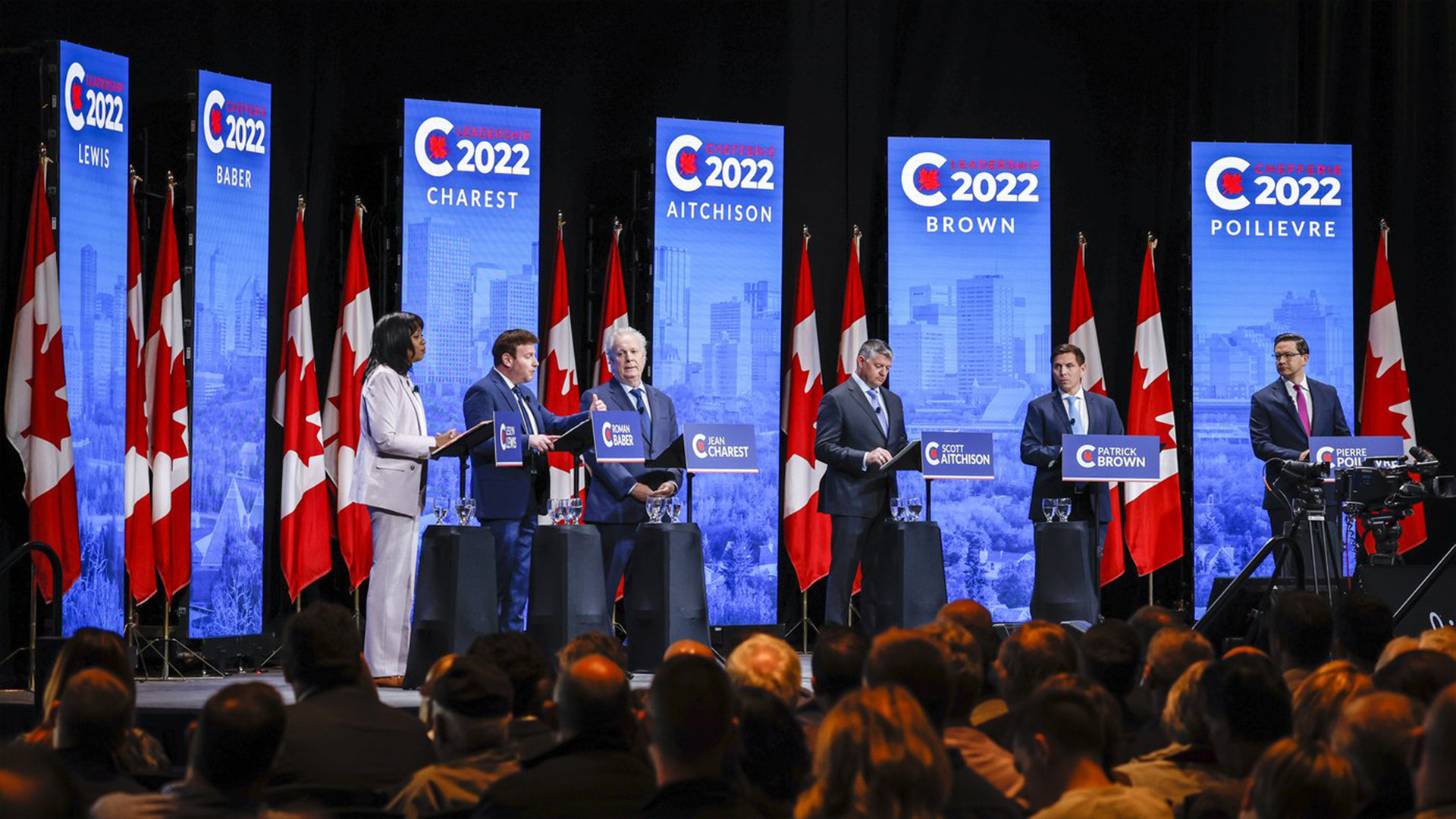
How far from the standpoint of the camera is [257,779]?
2.73 metres

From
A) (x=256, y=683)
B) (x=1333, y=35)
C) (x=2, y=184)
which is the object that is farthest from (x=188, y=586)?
(x=1333, y=35)

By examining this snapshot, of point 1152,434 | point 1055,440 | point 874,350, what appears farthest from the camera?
point 1152,434

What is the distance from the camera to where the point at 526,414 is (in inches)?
309

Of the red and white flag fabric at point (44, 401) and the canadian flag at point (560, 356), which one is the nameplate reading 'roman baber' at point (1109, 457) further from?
the red and white flag fabric at point (44, 401)

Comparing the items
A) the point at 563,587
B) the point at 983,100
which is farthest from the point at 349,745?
the point at 983,100

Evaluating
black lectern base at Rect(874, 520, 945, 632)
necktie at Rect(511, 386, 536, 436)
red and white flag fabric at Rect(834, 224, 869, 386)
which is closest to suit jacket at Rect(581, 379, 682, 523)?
necktie at Rect(511, 386, 536, 436)

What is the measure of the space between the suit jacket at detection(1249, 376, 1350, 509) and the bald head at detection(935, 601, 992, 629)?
4.65 m

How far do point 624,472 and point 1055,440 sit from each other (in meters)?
2.47

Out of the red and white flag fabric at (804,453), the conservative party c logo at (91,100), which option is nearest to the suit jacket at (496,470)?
the conservative party c logo at (91,100)

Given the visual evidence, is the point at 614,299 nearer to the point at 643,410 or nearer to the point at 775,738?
the point at 643,410

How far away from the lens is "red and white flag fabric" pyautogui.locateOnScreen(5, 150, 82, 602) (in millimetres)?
7926

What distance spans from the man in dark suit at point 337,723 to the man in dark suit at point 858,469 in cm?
513

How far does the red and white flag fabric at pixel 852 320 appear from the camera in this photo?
10289mm

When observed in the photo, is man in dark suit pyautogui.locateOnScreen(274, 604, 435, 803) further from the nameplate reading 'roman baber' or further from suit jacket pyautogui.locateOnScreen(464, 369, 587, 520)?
the nameplate reading 'roman baber'
